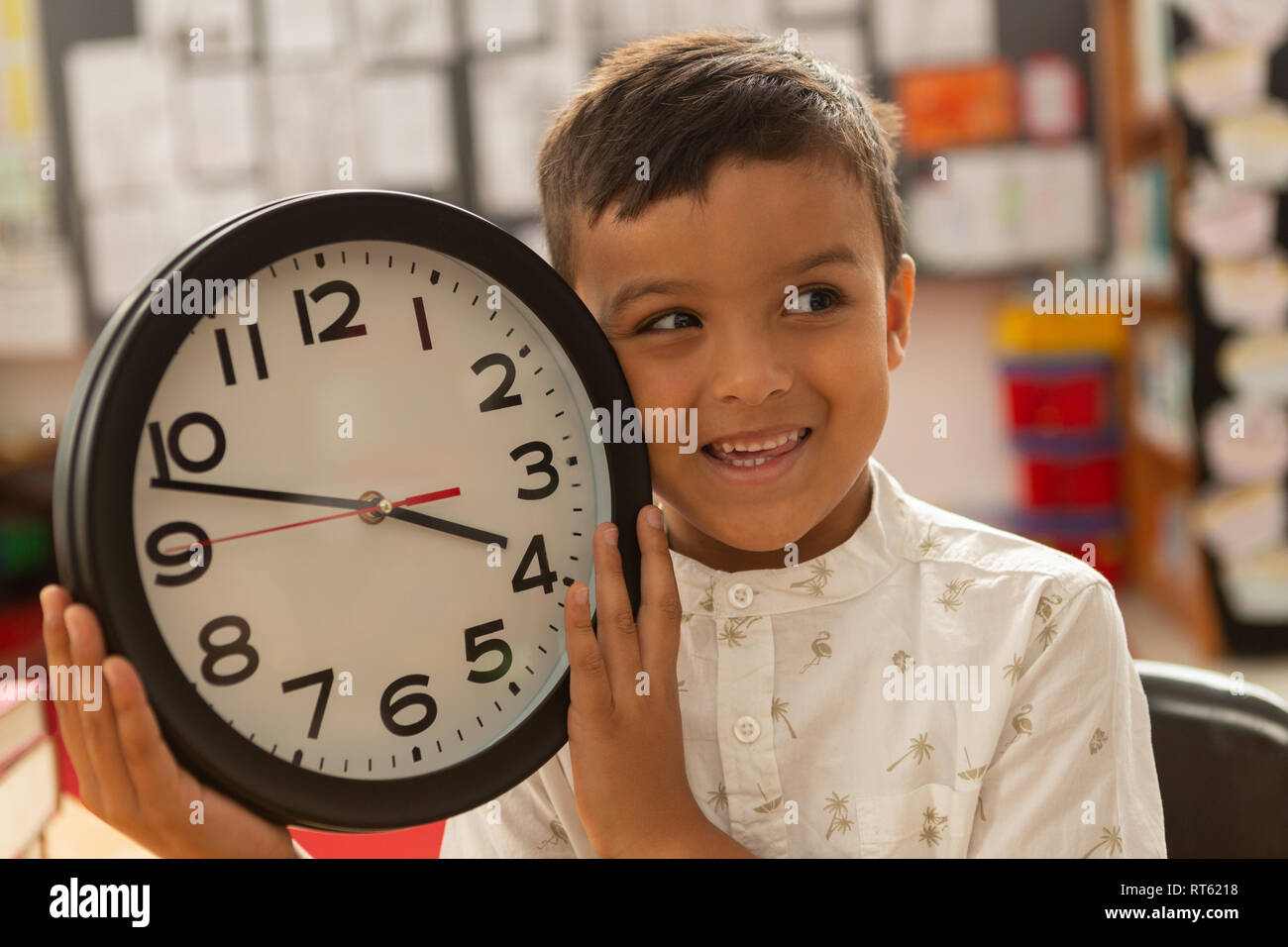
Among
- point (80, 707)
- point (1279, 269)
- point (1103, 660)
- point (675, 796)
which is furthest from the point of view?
point (1279, 269)

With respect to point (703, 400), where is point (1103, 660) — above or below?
below

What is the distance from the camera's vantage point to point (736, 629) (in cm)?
104

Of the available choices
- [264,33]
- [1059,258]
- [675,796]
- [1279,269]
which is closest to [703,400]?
[675,796]

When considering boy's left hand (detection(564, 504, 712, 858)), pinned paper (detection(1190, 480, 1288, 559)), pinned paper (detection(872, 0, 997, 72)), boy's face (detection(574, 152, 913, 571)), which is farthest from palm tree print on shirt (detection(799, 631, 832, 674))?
pinned paper (detection(872, 0, 997, 72))

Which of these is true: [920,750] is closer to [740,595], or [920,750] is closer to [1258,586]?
[740,595]

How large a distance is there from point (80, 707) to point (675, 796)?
407mm

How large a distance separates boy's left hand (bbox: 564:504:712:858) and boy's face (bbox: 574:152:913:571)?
0.52ft

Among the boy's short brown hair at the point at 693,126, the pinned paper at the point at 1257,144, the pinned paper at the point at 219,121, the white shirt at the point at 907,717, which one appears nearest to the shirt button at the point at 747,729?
the white shirt at the point at 907,717

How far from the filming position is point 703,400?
93cm

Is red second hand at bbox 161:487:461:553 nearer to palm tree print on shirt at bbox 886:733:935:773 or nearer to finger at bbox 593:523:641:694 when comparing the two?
finger at bbox 593:523:641:694

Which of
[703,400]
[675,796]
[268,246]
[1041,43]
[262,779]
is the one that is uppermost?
[1041,43]

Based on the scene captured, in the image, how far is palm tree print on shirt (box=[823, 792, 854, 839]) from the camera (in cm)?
97
